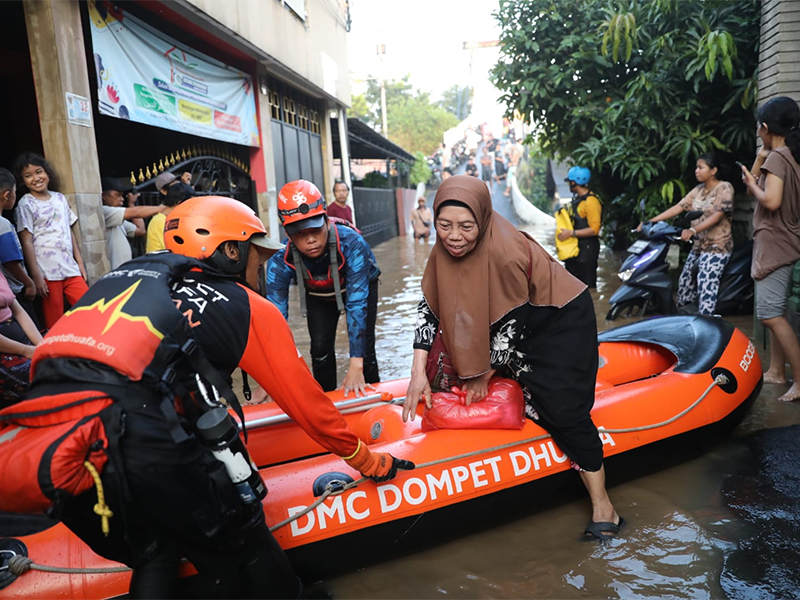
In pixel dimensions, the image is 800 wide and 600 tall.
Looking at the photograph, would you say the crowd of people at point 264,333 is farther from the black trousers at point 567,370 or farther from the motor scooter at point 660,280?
the motor scooter at point 660,280

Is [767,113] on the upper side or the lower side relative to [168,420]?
upper

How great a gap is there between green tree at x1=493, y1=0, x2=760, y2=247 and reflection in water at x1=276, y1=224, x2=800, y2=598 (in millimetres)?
4760

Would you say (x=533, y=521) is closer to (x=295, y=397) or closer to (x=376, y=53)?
(x=295, y=397)

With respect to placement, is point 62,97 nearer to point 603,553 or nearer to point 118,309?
point 118,309

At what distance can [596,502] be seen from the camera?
280 centimetres

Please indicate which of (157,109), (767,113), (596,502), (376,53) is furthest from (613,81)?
(376,53)

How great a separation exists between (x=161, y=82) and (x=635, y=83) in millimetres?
5544

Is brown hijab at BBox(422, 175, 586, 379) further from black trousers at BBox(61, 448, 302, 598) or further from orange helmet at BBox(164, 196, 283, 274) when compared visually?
black trousers at BBox(61, 448, 302, 598)

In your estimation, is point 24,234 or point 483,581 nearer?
point 483,581

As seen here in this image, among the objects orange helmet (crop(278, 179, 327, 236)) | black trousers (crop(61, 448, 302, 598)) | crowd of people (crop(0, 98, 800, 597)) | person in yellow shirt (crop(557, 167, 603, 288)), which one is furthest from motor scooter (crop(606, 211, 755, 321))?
black trousers (crop(61, 448, 302, 598))

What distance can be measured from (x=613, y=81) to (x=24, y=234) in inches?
311

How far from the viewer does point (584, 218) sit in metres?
6.18

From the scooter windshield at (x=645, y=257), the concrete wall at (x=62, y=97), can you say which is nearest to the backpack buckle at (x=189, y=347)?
the concrete wall at (x=62, y=97)

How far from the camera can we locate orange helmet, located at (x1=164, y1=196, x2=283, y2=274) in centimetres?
212
